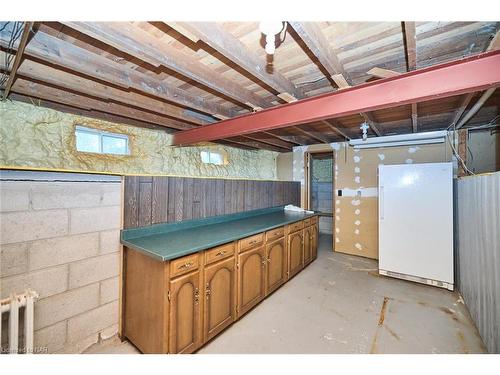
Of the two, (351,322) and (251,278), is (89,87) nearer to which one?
(251,278)

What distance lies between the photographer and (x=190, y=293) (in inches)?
62.6

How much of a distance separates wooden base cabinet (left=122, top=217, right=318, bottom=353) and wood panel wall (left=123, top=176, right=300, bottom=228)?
39 cm

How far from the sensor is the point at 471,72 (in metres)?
1.12

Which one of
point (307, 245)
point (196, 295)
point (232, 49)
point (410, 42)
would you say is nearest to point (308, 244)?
point (307, 245)

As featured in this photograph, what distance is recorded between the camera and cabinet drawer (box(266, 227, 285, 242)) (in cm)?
246

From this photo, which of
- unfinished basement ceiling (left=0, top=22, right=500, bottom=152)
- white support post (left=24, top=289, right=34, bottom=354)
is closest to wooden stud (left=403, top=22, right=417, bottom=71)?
unfinished basement ceiling (left=0, top=22, right=500, bottom=152)

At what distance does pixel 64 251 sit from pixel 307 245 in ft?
9.66

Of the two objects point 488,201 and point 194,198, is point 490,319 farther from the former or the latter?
point 194,198

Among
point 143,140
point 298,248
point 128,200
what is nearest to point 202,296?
point 128,200

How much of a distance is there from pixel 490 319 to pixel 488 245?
55 centimetres

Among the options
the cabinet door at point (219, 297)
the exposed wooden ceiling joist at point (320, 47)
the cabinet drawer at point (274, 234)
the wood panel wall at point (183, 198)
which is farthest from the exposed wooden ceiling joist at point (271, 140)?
the cabinet door at point (219, 297)

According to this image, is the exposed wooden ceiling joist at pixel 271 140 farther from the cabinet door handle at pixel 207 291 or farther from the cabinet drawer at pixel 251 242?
the cabinet door handle at pixel 207 291

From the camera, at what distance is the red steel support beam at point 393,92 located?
1.11 metres

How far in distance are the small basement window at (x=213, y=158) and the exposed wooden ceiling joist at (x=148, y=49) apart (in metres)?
1.97
